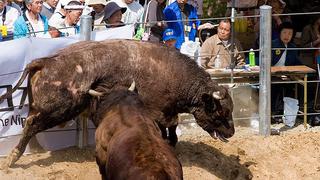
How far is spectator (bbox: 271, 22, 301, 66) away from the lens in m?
10.6

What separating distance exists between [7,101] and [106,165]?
2.67m

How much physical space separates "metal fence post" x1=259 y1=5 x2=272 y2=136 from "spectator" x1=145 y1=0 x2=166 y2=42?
144 centimetres

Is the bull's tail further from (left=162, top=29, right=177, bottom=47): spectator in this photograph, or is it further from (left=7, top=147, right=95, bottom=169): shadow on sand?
(left=162, top=29, right=177, bottom=47): spectator

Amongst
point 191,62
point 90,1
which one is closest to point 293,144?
point 191,62

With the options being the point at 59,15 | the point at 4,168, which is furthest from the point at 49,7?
the point at 4,168

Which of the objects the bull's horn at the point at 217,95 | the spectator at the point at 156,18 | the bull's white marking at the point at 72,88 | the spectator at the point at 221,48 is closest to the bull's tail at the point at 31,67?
the bull's white marking at the point at 72,88

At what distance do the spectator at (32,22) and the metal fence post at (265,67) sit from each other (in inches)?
115

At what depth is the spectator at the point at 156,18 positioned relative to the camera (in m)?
9.77

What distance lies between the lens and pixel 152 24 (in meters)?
9.74

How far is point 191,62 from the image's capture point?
8.20 metres

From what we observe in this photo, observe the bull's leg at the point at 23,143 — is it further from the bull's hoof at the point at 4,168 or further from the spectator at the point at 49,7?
the spectator at the point at 49,7

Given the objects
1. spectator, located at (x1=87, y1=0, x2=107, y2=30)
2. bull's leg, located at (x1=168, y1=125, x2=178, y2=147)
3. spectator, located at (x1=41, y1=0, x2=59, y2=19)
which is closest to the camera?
bull's leg, located at (x1=168, y1=125, x2=178, y2=147)

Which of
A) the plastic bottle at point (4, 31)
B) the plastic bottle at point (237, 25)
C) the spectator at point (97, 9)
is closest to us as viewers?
the plastic bottle at point (4, 31)

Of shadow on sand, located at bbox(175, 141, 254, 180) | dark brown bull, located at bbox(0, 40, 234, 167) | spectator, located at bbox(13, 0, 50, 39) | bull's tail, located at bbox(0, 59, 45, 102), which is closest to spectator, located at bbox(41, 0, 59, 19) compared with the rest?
spectator, located at bbox(13, 0, 50, 39)
